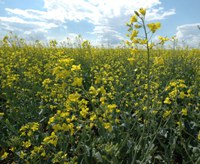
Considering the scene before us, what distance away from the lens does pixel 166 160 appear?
242cm

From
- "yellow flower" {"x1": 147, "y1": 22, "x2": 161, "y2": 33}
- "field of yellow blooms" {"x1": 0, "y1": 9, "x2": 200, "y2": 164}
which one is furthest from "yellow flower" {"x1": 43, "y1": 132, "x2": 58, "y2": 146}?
"yellow flower" {"x1": 147, "y1": 22, "x2": 161, "y2": 33}

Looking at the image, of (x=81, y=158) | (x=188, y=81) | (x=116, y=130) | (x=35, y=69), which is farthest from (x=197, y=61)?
(x=81, y=158)

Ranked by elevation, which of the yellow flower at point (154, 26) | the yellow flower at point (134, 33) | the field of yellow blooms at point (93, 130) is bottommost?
the field of yellow blooms at point (93, 130)

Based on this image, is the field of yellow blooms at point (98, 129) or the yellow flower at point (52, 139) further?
the yellow flower at point (52, 139)

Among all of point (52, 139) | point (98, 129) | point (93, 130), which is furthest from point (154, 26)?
→ point (93, 130)

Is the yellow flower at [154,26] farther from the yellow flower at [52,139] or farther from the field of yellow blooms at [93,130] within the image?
the yellow flower at [52,139]

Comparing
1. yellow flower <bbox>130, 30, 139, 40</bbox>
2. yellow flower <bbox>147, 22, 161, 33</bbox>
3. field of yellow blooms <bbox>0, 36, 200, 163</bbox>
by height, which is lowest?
field of yellow blooms <bbox>0, 36, 200, 163</bbox>

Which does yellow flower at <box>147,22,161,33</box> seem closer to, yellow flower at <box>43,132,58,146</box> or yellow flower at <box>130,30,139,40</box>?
yellow flower at <box>130,30,139,40</box>

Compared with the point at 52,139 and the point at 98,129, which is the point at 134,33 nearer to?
the point at 52,139

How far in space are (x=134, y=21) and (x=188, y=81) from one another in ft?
12.0

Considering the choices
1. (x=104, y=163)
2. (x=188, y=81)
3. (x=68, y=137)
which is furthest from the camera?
(x=188, y=81)

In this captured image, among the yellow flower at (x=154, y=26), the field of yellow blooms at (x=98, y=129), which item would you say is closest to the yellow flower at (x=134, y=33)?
the field of yellow blooms at (x=98, y=129)

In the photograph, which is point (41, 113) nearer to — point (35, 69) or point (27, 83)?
point (27, 83)

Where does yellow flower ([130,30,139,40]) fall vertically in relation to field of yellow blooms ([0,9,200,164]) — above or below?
above
